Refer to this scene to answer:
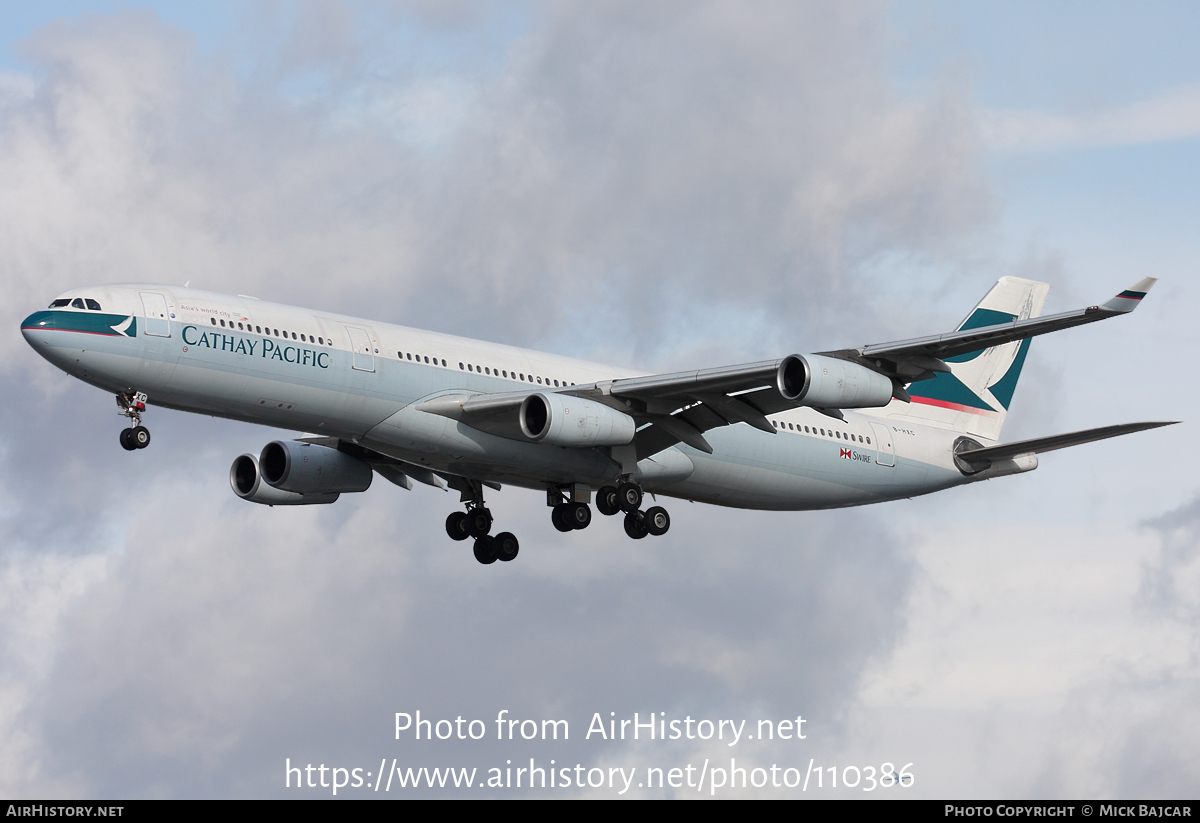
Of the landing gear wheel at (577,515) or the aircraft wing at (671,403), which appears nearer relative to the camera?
the aircraft wing at (671,403)

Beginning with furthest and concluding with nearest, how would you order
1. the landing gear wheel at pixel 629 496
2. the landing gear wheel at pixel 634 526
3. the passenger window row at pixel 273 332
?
1. the landing gear wheel at pixel 634 526
2. the landing gear wheel at pixel 629 496
3. the passenger window row at pixel 273 332

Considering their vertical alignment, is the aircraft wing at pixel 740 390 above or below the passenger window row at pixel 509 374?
below

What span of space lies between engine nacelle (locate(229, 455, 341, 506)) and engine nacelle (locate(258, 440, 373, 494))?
1.43ft

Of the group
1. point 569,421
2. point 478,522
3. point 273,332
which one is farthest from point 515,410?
point 478,522

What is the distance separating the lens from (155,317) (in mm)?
37281

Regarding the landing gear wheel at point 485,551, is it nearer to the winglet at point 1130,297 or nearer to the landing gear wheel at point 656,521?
the landing gear wheel at point 656,521

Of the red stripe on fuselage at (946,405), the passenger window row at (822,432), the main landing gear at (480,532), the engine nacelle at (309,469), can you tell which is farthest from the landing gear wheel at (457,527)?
the red stripe on fuselage at (946,405)

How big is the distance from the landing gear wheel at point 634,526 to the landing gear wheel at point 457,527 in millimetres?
6453

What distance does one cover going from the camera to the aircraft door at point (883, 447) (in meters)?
49.9

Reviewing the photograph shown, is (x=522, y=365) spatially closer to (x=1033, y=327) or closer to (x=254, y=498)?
(x=254, y=498)

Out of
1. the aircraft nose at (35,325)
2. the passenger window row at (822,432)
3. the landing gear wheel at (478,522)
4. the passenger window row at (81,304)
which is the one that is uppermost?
the passenger window row at (822,432)

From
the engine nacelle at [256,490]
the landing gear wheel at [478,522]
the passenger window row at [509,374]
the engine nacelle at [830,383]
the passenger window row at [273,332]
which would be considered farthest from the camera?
the landing gear wheel at [478,522]

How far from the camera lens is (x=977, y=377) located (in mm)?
55125

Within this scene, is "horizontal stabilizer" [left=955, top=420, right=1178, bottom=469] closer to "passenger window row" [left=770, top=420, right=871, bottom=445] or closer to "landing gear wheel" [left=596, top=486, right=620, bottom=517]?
"passenger window row" [left=770, top=420, right=871, bottom=445]
